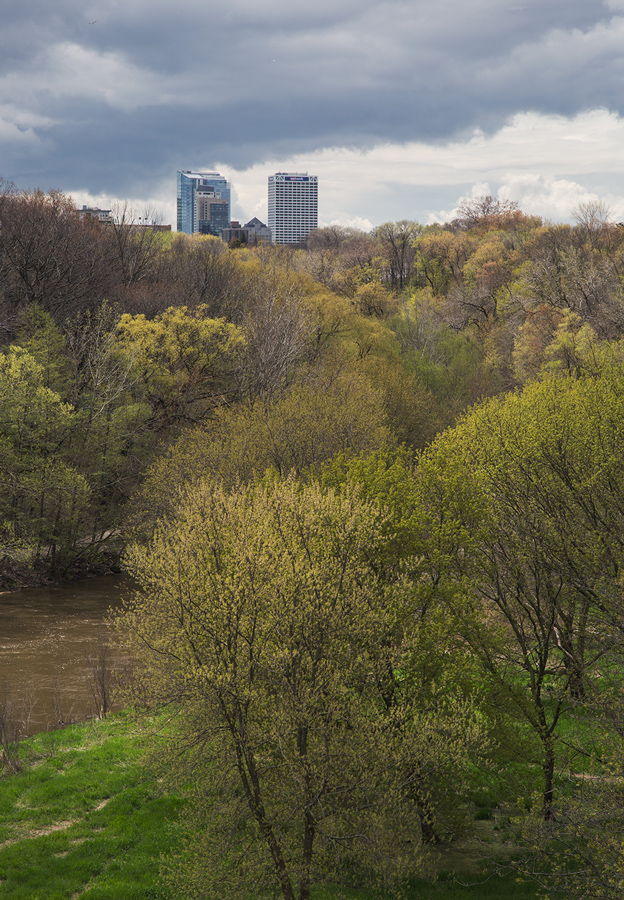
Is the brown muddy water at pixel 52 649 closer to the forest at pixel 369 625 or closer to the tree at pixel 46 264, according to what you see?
the forest at pixel 369 625

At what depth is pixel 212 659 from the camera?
11.7 meters

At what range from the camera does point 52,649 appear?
1056 inches

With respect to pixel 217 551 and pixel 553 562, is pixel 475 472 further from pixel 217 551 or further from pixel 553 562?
pixel 217 551

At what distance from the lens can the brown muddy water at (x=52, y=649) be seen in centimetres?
2127

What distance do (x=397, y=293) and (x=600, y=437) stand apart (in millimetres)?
67849

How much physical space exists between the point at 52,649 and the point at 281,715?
18328 millimetres

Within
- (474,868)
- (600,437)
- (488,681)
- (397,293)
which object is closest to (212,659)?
(488,681)

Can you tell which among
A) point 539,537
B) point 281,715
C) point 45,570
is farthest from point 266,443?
point 281,715

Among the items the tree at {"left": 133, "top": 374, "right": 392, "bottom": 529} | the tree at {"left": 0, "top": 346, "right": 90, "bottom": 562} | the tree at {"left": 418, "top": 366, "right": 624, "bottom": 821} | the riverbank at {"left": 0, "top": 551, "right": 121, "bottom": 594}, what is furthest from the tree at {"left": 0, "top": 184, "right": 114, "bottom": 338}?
the tree at {"left": 418, "top": 366, "right": 624, "bottom": 821}

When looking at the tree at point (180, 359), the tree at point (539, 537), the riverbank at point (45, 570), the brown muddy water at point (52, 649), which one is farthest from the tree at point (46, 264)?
the tree at point (539, 537)

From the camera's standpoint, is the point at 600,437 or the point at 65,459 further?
the point at 65,459

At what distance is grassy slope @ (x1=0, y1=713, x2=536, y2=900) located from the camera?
12.9 metres

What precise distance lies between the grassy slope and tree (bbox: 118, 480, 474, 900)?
1.43m

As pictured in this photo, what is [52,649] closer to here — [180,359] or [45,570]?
[45,570]
